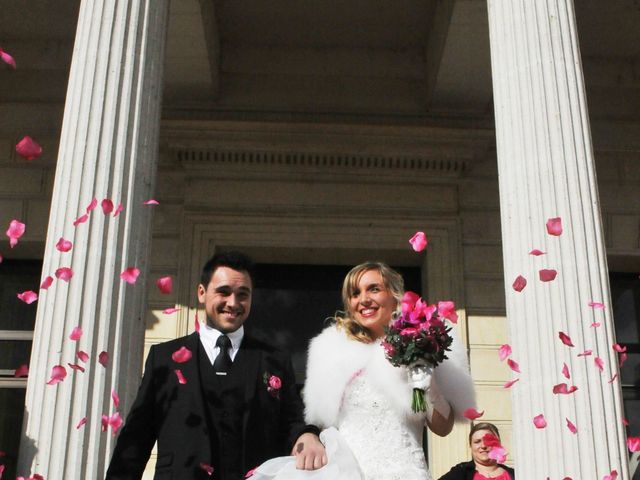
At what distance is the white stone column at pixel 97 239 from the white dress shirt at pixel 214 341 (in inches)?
61.5

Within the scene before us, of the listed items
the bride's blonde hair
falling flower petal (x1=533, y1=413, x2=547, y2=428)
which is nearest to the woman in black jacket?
falling flower petal (x1=533, y1=413, x2=547, y2=428)

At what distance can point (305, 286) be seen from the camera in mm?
11828

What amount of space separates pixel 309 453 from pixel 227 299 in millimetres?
947

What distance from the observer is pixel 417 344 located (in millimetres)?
4719

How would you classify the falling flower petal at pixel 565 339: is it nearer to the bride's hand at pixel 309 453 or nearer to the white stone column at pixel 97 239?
the bride's hand at pixel 309 453

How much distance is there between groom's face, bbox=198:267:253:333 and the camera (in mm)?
5000

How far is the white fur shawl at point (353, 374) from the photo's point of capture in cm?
506

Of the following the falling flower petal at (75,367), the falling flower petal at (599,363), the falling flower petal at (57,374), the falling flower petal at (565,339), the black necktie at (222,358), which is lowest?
the black necktie at (222,358)

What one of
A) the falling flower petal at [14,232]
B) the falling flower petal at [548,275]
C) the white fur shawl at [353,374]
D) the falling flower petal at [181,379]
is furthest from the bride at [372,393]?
the falling flower petal at [14,232]

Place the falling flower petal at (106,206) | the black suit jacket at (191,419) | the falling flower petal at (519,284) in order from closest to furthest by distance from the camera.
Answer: the black suit jacket at (191,419) < the falling flower petal at (519,284) < the falling flower petal at (106,206)

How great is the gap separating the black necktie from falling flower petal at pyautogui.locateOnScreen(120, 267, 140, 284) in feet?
6.04

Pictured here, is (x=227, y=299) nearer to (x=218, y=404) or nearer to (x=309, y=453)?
(x=218, y=404)

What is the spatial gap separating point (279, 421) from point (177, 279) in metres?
6.16

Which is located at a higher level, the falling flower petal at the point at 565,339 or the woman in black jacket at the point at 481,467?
the falling flower petal at the point at 565,339
